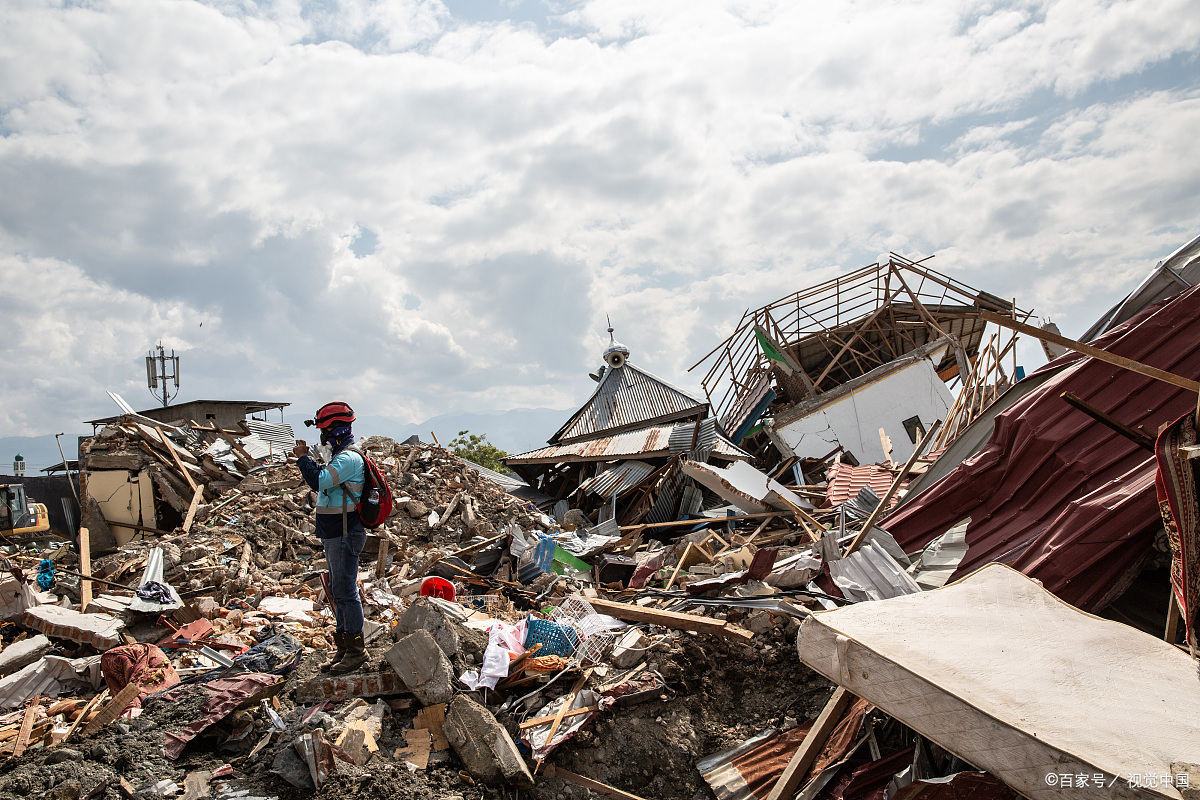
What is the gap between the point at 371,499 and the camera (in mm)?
4621

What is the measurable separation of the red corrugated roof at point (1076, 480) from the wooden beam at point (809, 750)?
1472 millimetres

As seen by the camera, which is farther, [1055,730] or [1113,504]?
[1113,504]

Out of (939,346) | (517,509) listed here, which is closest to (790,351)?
(939,346)

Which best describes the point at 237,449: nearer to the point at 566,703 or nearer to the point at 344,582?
the point at 344,582

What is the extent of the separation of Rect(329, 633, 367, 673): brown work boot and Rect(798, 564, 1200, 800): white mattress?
3.21 m

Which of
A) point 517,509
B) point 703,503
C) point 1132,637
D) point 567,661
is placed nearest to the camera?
point 1132,637

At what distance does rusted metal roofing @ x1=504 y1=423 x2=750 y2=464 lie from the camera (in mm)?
15477

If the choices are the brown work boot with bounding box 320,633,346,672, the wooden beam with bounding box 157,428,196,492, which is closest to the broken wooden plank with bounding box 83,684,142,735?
the brown work boot with bounding box 320,633,346,672

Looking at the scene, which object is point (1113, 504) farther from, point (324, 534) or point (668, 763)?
point (324, 534)

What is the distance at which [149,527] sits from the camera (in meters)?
12.9

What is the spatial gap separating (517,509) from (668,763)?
897 cm

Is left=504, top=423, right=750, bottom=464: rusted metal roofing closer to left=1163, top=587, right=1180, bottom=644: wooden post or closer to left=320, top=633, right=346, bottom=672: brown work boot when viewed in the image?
left=320, top=633, right=346, bottom=672: brown work boot

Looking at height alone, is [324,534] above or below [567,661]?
above

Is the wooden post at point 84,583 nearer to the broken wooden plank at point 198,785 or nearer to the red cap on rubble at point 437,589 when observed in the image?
the red cap on rubble at point 437,589
